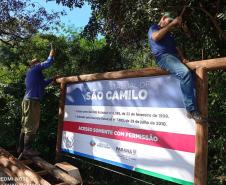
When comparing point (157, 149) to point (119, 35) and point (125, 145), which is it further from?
point (119, 35)

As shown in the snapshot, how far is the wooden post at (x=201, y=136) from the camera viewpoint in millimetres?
4840

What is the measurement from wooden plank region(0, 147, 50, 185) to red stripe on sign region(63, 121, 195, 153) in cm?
127

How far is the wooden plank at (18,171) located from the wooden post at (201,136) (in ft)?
8.43

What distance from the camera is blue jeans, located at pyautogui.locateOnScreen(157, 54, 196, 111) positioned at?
16.3 feet

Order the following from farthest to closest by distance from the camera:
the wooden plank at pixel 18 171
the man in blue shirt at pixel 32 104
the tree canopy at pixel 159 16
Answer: the tree canopy at pixel 159 16
the man in blue shirt at pixel 32 104
the wooden plank at pixel 18 171

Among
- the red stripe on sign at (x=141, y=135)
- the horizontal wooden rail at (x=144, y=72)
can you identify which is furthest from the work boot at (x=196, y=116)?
the horizontal wooden rail at (x=144, y=72)

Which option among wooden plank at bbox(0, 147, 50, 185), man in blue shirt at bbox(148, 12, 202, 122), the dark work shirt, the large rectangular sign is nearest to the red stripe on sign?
the large rectangular sign

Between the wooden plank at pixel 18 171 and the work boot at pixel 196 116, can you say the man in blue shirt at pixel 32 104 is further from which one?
the work boot at pixel 196 116

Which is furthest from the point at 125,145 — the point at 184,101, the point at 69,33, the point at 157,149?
the point at 69,33

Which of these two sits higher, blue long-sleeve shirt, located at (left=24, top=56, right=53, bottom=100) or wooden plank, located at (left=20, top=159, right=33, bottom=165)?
blue long-sleeve shirt, located at (left=24, top=56, right=53, bottom=100)

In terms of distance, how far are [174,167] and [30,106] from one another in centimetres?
346

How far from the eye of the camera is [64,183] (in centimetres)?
641

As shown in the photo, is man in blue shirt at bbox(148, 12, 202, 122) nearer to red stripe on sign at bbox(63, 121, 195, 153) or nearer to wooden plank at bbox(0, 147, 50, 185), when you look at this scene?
red stripe on sign at bbox(63, 121, 195, 153)

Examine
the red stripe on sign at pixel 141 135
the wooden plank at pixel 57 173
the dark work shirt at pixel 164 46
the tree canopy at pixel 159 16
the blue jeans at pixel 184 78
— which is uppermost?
the tree canopy at pixel 159 16
